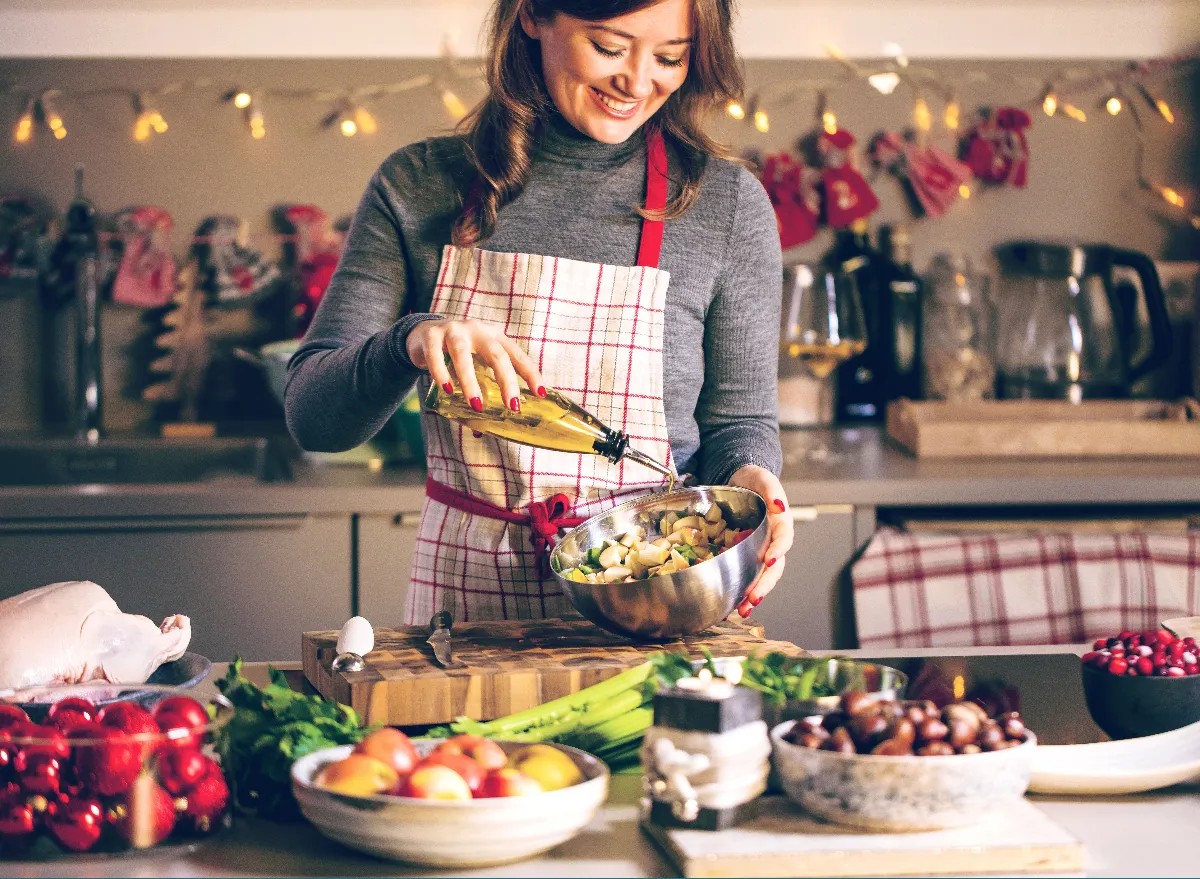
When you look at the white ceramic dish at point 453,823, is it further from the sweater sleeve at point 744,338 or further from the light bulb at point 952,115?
the light bulb at point 952,115

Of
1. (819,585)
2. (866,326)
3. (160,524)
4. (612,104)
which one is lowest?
(819,585)

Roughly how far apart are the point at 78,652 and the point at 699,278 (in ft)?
2.53

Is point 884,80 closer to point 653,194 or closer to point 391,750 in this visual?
point 653,194

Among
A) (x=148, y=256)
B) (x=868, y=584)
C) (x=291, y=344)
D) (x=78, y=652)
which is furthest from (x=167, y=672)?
(x=148, y=256)

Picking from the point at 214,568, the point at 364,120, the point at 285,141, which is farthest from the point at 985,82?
the point at 214,568

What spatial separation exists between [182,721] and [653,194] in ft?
2.85

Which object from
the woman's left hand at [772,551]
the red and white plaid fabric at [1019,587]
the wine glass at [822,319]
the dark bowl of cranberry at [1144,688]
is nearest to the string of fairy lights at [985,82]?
the wine glass at [822,319]

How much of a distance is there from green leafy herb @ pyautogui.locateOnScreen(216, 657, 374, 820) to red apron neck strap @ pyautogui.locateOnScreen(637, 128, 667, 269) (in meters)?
0.69

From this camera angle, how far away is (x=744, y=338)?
1536mm

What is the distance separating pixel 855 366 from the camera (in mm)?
2900

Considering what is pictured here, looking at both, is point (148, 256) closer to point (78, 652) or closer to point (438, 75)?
point (438, 75)

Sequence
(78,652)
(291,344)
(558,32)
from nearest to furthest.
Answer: (78,652)
(558,32)
(291,344)

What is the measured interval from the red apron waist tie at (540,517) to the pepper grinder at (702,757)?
0.55 meters

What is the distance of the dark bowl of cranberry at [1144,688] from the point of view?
3.50ft
